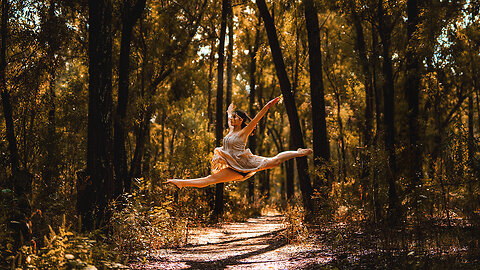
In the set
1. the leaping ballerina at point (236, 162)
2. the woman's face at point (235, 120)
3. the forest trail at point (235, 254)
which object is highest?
the woman's face at point (235, 120)

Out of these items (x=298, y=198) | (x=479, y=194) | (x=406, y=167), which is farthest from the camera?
(x=298, y=198)

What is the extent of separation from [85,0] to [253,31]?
512 inches

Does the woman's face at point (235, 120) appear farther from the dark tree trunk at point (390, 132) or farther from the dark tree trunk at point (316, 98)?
the dark tree trunk at point (390, 132)

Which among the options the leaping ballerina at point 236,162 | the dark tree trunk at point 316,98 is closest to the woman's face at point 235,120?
the leaping ballerina at point 236,162

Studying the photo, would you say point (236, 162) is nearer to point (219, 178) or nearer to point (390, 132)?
point (219, 178)

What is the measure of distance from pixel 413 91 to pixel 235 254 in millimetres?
7277

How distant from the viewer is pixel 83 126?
43.4 feet

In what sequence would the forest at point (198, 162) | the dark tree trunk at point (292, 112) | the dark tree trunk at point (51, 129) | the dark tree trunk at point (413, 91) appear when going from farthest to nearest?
1. the dark tree trunk at point (292, 112)
2. the dark tree trunk at point (413, 91)
3. the dark tree trunk at point (51, 129)
4. the forest at point (198, 162)

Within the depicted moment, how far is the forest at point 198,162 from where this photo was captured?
6.49 metres

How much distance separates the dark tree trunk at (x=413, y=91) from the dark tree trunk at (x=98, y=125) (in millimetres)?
6466

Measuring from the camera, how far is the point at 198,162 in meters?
15.2

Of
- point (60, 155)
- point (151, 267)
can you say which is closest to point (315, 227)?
point (151, 267)

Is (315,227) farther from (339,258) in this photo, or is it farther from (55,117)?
(55,117)

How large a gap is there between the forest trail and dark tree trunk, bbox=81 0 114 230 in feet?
4.75
